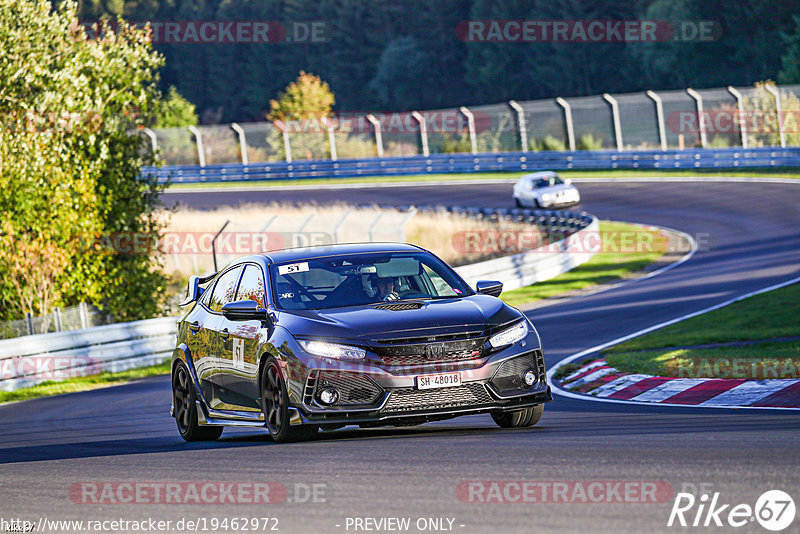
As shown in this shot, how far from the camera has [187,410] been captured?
436 inches

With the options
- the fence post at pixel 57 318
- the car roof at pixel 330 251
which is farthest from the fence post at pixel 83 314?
the car roof at pixel 330 251

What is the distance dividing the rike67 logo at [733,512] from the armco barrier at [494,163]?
40.4m

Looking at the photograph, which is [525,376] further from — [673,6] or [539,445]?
[673,6]

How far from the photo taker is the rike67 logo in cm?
558

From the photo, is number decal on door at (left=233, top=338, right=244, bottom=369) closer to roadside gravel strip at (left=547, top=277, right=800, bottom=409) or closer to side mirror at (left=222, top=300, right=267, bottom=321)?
side mirror at (left=222, top=300, right=267, bottom=321)

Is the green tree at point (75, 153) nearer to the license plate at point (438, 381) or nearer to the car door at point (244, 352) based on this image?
the car door at point (244, 352)

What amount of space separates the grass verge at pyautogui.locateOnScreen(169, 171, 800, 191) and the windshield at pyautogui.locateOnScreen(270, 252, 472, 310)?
120 feet

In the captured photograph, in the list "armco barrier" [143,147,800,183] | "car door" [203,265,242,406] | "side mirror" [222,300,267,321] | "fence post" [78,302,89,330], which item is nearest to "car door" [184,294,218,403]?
"car door" [203,265,242,406]

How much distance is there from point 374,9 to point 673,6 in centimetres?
2999

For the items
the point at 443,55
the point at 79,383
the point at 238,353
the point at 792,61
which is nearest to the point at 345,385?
the point at 238,353

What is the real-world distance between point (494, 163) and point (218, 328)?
47.2 metres

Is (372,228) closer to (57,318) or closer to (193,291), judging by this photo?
(57,318)

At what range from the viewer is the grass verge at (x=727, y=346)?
12812mm

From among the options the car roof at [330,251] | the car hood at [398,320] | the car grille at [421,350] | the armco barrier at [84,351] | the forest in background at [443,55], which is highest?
the forest in background at [443,55]
